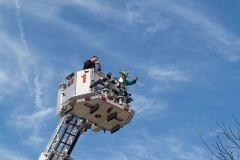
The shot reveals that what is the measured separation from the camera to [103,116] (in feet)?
56.1

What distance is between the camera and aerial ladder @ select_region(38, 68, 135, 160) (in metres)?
16.5

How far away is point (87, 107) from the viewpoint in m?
16.7

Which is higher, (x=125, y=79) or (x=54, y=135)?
(x=125, y=79)

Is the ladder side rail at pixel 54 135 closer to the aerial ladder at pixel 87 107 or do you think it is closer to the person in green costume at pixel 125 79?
the aerial ladder at pixel 87 107

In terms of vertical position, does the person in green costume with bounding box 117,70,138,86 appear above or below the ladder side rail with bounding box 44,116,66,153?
above

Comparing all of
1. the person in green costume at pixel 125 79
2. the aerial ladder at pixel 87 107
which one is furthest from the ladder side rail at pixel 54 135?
the person in green costume at pixel 125 79

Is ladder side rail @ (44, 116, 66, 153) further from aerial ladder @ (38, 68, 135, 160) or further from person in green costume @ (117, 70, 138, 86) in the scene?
person in green costume @ (117, 70, 138, 86)

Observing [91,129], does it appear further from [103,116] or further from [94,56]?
[94,56]

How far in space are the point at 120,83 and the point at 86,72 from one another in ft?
4.77

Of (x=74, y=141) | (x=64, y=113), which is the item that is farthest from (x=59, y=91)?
(x=74, y=141)

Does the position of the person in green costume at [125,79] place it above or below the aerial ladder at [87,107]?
above

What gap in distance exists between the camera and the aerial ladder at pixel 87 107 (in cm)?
1647

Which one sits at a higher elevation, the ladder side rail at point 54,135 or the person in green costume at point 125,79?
the person in green costume at point 125,79

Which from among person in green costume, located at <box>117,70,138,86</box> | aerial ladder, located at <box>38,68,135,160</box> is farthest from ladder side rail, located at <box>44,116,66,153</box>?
person in green costume, located at <box>117,70,138,86</box>
